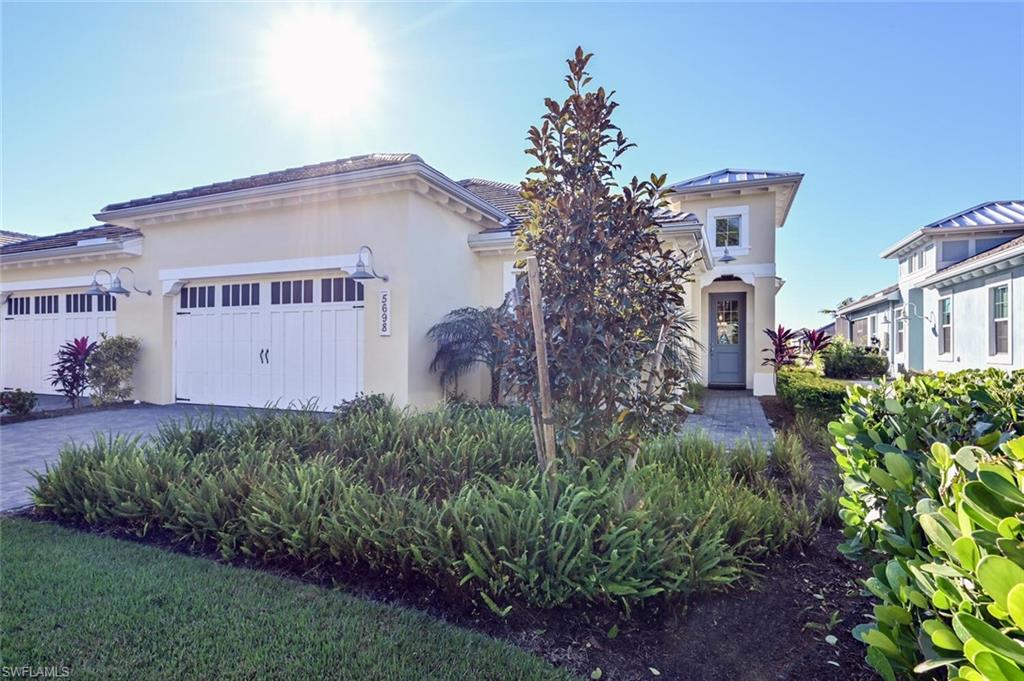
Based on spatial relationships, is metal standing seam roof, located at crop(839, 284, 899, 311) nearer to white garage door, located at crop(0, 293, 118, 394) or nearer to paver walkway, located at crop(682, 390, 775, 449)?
paver walkway, located at crop(682, 390, 775, 449)

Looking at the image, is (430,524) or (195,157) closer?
(430,524)

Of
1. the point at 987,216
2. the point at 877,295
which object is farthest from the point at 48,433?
the point at 877,295

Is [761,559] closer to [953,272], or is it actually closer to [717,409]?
[717,409]

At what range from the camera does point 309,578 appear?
9.96 ft

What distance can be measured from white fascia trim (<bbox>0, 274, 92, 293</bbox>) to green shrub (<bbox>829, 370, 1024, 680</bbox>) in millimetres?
14461

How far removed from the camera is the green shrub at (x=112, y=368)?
9898mm

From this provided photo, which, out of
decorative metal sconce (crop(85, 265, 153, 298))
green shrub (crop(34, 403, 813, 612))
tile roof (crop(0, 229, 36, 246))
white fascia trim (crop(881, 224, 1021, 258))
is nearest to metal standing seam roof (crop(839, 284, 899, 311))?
white fascia trim (crop(881, 224, 1021, 258))

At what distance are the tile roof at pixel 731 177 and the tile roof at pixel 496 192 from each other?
4.05 metres

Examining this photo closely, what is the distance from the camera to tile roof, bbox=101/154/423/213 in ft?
26.5

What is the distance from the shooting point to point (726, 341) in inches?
525

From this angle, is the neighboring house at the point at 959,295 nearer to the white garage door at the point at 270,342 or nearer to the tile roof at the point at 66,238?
the white garage door at the point at 270,342

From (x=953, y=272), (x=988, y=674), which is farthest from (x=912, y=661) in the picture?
(x=953, y=272)

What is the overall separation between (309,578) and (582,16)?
6.21m

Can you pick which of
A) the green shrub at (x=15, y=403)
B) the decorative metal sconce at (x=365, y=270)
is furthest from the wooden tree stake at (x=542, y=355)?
the green shrub at (x=15, y=403)
